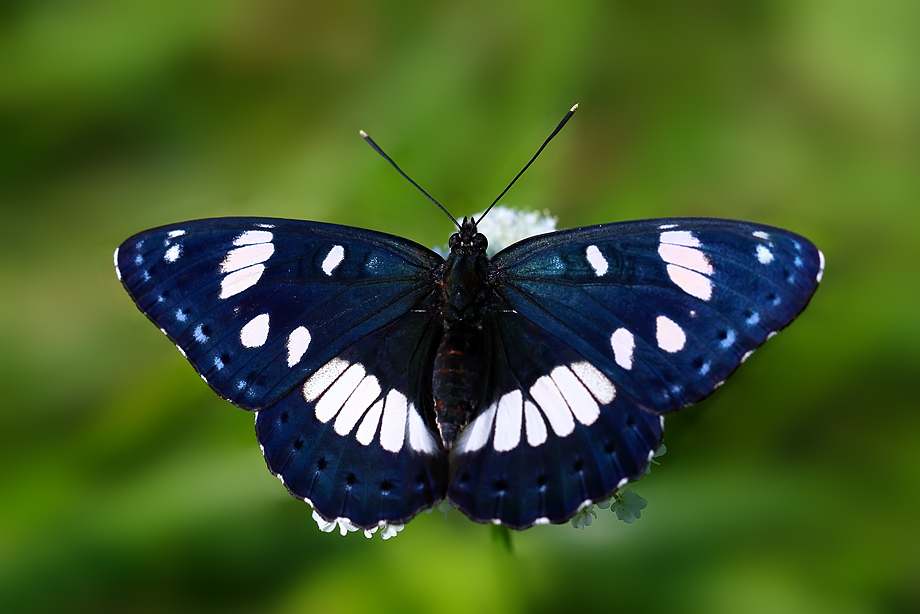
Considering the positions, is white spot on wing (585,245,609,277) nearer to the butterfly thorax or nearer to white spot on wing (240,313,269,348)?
the butterfly thorax

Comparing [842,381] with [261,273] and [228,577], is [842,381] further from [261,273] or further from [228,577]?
[228,577]

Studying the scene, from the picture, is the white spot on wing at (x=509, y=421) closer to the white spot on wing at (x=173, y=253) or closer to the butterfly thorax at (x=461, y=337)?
the butterfly thorax at (x=461, y=337)

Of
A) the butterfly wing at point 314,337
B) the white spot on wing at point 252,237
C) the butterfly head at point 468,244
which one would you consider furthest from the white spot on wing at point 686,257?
the white spot on wing at point 252,237

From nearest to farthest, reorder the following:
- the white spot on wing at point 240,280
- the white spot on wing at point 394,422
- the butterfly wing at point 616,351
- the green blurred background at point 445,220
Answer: the butterfly wing at point 616,351, the white spot on wing at point 394,422, the white spot on wing at point 240,280, the green blurred background at point 445,220

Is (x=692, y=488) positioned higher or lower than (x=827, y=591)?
higher

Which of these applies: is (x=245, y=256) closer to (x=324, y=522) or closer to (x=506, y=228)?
(x=324, y=522)

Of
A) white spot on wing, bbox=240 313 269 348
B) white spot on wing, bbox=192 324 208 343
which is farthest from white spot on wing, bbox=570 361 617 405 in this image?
white spot on wing, bbox=192 324 208 343

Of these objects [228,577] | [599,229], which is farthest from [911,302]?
[228,577]
